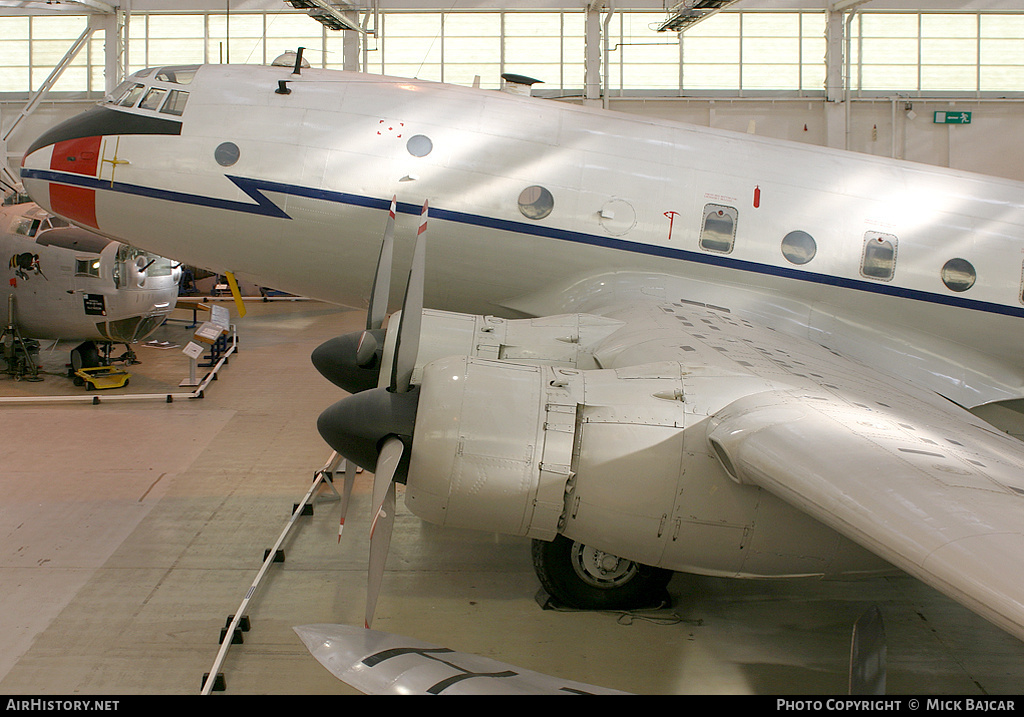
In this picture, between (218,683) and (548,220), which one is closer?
(218,683)

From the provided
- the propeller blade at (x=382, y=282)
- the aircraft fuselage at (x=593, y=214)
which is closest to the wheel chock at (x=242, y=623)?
the propeller blade at (x=382, y=282)

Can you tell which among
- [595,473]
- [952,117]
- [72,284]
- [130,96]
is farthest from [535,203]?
[952,117]

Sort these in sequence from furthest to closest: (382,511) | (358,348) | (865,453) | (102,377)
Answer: (102,377) < (358,348) < (382,511) < (865,453)

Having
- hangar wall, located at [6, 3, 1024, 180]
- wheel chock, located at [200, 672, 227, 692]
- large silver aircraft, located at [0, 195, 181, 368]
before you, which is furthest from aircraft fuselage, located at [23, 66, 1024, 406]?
hangar wall, located at [6, 3, 1024, 180]

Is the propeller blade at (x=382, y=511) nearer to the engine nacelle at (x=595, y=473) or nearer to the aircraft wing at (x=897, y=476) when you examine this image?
the engine nacelle at (x=595, y=473)

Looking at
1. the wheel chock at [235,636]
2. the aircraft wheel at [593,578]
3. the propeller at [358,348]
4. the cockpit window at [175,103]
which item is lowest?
the wheel chock at [235,636]

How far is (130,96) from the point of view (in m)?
9.24

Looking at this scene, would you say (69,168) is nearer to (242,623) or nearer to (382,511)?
(242,623)

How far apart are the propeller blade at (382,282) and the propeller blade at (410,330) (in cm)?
133

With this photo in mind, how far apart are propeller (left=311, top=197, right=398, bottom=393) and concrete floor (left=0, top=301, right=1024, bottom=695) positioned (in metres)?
1.70

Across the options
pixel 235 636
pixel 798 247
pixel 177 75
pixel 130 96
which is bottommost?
pixel 235 636

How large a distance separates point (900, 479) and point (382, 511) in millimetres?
2919

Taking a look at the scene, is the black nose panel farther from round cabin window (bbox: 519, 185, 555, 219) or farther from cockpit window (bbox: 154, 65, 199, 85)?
round cabin window (bbox: 519, 185, 555, 219)

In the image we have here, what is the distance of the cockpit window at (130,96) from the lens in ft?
30.1
